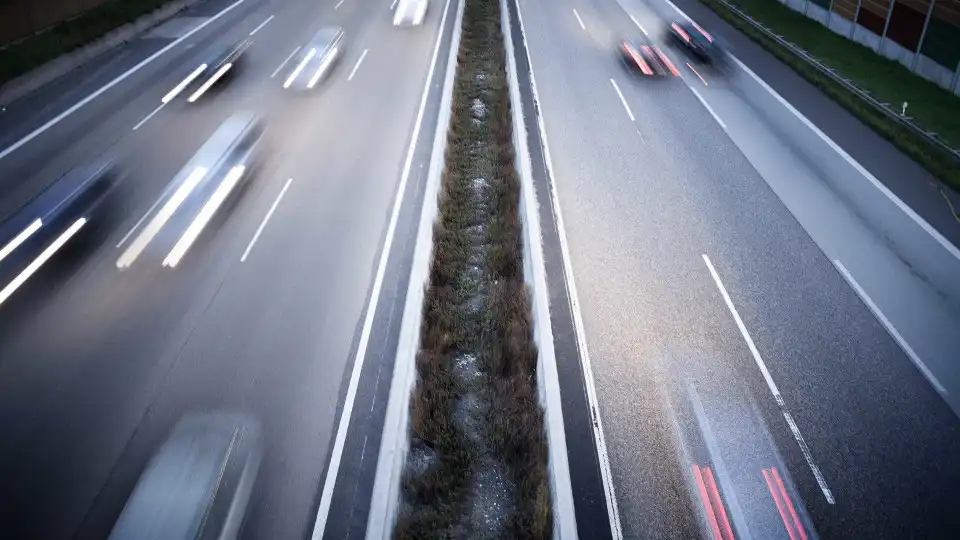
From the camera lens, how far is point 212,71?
23.8m

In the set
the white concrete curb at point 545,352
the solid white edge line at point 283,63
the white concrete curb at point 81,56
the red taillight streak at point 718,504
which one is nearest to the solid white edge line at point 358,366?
the white concrete curb at point 545,352

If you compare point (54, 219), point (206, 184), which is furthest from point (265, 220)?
point (54, 219)

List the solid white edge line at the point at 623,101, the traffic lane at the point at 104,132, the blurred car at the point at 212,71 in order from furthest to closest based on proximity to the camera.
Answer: the blurred car at the point at 212,71 < the solid white edge line at the point at 623,101 < the traffic lane at the point at 104,132

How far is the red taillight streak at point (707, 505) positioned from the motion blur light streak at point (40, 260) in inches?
502

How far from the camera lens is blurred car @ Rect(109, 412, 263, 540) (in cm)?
795

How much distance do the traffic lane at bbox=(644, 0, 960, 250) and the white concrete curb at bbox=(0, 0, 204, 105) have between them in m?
25.8

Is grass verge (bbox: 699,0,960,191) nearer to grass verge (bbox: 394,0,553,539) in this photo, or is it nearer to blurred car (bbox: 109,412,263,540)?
grass verge (bbox: 394,0,553,539)

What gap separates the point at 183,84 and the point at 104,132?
4390 millimetres

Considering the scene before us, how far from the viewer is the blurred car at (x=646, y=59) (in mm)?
24297

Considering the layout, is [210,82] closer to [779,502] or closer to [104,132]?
[104,132]

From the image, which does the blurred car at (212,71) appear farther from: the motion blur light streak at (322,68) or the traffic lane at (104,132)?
the motion blur light streak at (322,68)

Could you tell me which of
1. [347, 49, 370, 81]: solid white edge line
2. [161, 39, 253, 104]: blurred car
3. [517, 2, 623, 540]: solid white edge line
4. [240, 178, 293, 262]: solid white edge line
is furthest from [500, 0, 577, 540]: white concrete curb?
[161, 39, 253, 104]: blurred car

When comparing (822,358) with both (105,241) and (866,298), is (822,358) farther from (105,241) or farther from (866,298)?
(105,241)

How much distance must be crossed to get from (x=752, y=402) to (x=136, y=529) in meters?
8.98
